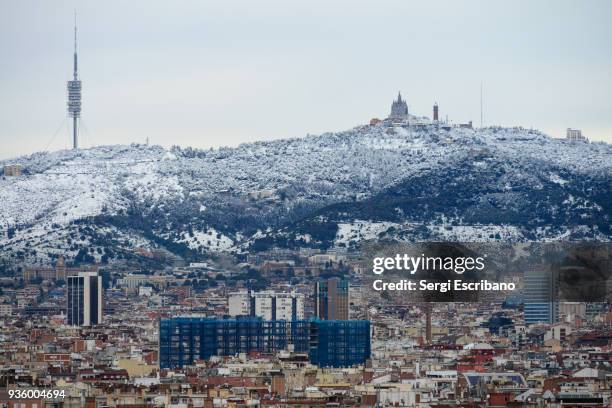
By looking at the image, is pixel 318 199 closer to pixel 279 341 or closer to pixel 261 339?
pixel 261 339

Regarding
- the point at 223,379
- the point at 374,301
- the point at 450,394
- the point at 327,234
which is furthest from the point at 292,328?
the point at 327,234

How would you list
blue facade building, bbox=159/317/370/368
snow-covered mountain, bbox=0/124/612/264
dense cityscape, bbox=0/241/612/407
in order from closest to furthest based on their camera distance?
dense cityscape, bbox=0/241/612/407 < blue facade building, bbox=159/317/370/368 < snow-covered mountain, bbox=0/124/612/264

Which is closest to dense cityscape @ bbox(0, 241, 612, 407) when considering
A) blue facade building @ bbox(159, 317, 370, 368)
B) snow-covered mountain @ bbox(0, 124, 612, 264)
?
blue facade building @ bbox(159, 317, 370, 368)

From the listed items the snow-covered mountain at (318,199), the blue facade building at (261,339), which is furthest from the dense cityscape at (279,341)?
the snow-covered mountain at (318,199)

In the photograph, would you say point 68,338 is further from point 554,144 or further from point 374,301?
point 554,144

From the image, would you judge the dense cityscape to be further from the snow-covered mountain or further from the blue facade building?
the snow-covered mountain
